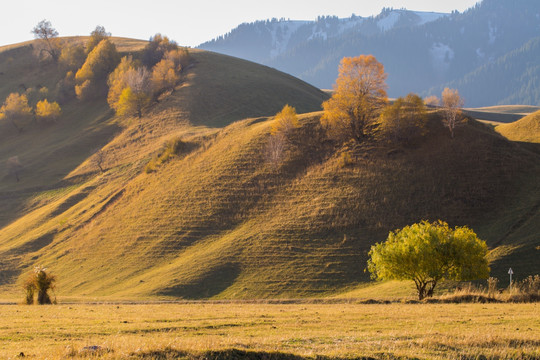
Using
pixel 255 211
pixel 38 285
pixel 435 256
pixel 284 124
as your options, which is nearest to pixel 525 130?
pixel 284 124

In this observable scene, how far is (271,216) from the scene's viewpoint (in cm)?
6606

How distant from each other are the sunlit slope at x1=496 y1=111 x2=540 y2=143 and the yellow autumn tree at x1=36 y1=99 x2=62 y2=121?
110m

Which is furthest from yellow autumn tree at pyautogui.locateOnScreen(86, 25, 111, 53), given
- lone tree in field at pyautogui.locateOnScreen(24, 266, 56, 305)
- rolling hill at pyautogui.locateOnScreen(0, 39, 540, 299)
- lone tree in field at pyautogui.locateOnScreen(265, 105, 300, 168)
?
lone tree in field at pyautogui.locateOnScreen(24, 266, 56, 305)

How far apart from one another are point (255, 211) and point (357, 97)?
23.8 metres

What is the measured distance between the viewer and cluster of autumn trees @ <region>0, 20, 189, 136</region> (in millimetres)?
125125

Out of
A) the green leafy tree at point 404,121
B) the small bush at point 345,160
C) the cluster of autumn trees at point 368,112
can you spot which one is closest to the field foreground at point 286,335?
the small bush at point 345,160

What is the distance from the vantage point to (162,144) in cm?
9775

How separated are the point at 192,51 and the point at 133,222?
9909 cm

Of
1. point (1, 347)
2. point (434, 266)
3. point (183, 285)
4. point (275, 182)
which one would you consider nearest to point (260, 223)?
point (275, 182)

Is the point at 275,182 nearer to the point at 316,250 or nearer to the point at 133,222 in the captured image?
the point at 316,250

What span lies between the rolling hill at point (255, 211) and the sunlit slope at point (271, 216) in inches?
7.8

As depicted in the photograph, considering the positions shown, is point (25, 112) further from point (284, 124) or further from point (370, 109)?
point (370, 109)

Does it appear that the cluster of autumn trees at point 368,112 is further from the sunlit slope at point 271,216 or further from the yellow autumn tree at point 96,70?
the yellow autumn tree at point 96,70

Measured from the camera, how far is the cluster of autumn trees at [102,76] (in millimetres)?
125125
